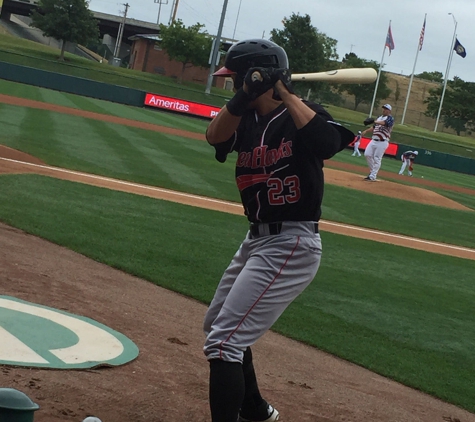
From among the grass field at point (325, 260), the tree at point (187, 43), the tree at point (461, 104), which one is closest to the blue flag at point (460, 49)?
the tree at point (461, 104)

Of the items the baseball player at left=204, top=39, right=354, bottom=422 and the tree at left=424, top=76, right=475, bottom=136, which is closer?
the baseball player at left=204, top=39, right=354, bottom=422

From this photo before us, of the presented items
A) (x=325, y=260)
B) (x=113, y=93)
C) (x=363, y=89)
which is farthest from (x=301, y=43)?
(x=325, y=260)

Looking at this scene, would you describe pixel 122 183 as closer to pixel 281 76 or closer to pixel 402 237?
pixel 402 237

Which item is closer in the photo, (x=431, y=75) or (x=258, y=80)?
(x=258, y=80)

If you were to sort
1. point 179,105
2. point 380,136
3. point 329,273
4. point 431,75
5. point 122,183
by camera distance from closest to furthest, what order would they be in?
point 329,273 < point 122,183 < point 380,136 < point 179,105 < point 431,75

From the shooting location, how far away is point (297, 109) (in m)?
3.33

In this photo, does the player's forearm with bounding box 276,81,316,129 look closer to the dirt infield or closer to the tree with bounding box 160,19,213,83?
the dirt infield

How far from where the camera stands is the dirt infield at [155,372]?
3779 mm

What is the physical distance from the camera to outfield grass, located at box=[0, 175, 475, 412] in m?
6.07

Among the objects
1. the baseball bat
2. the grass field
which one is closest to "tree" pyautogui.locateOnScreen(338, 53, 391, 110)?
the grass field

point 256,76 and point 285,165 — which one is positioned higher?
point 256,76

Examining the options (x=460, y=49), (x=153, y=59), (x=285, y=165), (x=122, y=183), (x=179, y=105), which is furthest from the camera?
(x=153, y=59)

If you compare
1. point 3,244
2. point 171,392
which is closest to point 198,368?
point 171,392

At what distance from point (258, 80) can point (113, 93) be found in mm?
38022
